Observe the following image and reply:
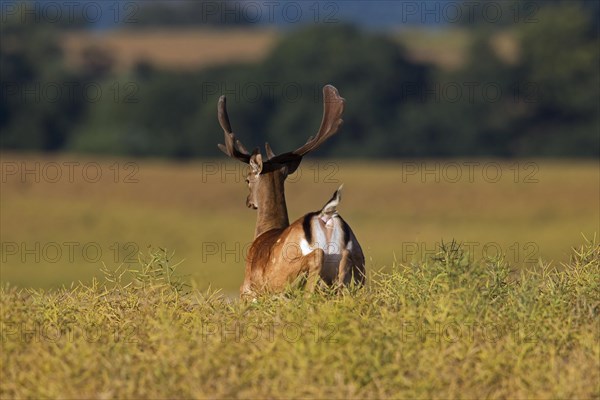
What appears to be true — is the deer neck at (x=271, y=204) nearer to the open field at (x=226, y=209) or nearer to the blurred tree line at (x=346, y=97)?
the open field at (x=226, y=209)

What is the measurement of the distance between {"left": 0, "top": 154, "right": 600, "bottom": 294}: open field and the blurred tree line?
56.9 ft

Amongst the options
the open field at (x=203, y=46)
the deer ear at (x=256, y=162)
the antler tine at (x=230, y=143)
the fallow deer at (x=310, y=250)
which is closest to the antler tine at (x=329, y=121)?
the fallow deer at (x=310, y=250)

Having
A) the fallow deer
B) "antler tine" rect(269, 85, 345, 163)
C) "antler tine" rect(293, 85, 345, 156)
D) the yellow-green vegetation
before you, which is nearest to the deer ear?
the fallow deer

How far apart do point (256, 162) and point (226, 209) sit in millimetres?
34321

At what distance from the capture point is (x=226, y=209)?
153 ft

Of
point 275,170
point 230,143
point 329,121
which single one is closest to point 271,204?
point 275,170

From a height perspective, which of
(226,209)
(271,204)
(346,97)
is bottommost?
(226,209)

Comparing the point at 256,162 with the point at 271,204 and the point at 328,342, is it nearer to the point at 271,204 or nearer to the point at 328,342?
the point at 271,204

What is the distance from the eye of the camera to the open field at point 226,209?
127ft

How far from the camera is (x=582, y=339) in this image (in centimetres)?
890

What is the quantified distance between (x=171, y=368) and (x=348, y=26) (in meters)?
80.5

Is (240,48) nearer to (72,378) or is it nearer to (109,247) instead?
(109,247)

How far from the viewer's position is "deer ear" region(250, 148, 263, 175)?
40.8 ft

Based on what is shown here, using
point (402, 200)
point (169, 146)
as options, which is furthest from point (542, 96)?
point (402, 200)
